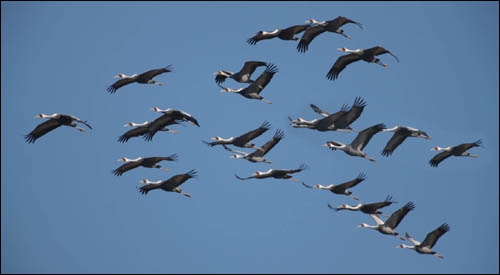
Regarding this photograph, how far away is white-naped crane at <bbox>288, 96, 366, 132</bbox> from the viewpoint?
3866 centimetres

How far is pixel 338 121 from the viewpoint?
39188mm

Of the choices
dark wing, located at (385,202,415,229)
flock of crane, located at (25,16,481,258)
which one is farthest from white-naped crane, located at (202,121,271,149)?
dark wing, located at (385,202,415,229)

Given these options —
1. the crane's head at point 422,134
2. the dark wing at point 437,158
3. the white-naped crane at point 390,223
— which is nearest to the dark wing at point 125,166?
the white-naped crane at point 390,223

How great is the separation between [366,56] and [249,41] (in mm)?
5258

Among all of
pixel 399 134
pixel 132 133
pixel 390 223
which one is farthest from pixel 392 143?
pixel 132 133

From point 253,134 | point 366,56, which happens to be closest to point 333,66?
point 366,56

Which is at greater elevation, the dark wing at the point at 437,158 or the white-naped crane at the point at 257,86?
the white-naped crane at the point at 257,86

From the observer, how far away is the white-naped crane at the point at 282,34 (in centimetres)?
3980

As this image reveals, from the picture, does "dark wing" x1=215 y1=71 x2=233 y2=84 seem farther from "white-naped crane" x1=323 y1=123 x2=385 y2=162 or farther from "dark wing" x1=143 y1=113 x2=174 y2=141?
"white-naped crane" x1=323 y1=123 x2=385 y2=162

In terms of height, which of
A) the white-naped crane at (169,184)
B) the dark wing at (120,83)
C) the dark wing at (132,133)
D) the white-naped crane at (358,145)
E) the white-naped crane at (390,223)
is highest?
the dark wing at (120,83)

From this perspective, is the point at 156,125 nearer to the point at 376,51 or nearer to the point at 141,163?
the point at 141,163

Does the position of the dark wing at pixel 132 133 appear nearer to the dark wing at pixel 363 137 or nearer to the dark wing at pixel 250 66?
the dark wing at pixel 250 66

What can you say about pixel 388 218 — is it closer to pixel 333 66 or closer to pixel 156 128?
pixel 333 66

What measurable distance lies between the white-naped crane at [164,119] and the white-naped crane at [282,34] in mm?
4536
